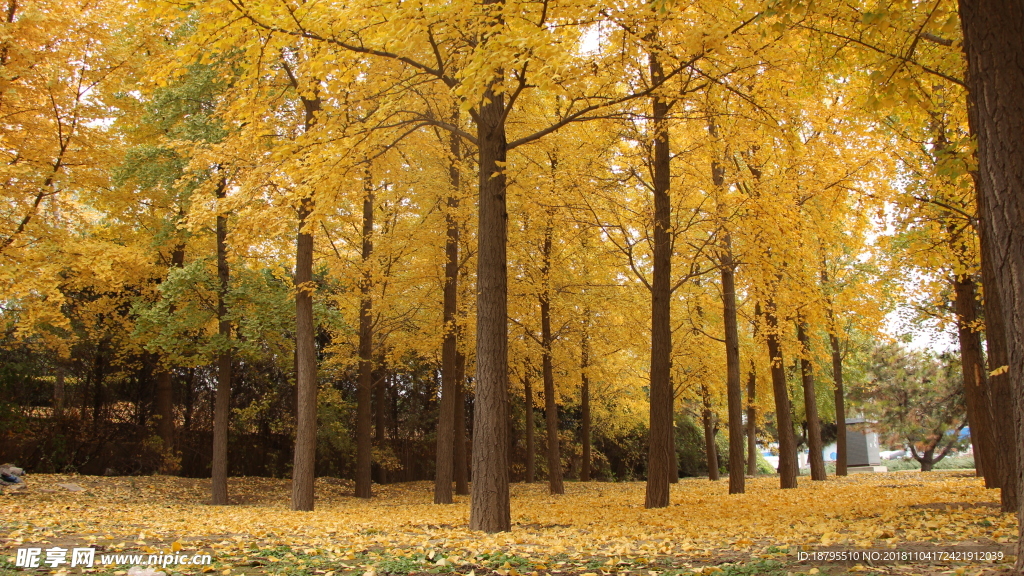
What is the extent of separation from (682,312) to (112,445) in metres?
15.5

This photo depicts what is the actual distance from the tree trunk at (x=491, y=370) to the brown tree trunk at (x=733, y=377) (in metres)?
6.54

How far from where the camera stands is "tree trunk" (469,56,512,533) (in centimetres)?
686

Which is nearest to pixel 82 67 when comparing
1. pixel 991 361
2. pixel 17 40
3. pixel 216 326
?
pixel 17 40

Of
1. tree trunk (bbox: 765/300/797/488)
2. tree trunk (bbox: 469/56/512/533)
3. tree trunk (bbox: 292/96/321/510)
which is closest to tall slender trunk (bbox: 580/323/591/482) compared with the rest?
tree trunk (bbox: 765/300/797/488)

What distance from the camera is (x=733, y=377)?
12594 millimetres

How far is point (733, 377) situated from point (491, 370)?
728 centimetres

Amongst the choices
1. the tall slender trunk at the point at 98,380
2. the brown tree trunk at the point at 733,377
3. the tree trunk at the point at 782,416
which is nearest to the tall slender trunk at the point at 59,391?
the tall slender trunk at the point at 98,380

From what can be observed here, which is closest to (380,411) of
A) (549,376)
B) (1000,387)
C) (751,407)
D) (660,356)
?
(549,376)

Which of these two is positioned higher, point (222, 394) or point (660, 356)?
point (660, 356)

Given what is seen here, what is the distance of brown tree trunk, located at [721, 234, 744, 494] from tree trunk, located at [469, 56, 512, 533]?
257 inches

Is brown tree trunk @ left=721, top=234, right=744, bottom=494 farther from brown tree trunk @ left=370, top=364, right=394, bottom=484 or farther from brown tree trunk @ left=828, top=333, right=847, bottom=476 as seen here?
brown tree trunk @ left=370, top=364, right=394, bottom=484

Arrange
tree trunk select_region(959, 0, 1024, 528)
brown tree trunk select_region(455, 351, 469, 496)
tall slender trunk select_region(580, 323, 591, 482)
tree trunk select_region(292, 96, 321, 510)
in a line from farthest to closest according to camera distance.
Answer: tall slender trunk select_region(580, 323, 591, 482) < brown tree trunk select_region(455, 351, 469, 496) < tree trunk select_region(292, 96, 321, 510) < tree trunk select_region(959, 0, 1024, 528)

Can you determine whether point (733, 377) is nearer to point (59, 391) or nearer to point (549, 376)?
point (549, 376)

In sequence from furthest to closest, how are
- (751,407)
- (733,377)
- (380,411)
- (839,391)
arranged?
(751,407) → (380,411) → (839,391) → (733,377)
